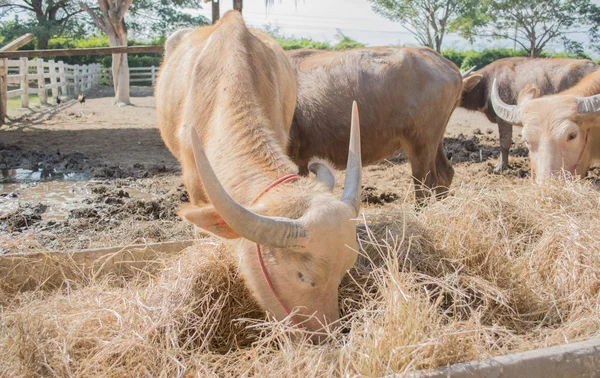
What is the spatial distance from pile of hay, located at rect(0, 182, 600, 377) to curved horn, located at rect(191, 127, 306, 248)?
51 centimetres

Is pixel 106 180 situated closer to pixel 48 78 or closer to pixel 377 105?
pixel 377 105

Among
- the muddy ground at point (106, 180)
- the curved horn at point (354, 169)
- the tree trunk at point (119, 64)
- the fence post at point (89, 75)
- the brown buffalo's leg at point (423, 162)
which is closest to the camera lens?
the curved horn at point (354, 169)

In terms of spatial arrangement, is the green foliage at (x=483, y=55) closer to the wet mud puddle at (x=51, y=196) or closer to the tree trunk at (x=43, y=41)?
the tree trunk at (x=43, y=41)

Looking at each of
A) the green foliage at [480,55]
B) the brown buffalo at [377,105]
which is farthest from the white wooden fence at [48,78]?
the green foliage at [480,55]

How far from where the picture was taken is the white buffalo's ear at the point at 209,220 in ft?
9.26

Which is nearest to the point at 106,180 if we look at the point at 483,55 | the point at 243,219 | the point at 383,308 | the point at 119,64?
the point at 243,219

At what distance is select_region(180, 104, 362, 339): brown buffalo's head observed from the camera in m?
2.71

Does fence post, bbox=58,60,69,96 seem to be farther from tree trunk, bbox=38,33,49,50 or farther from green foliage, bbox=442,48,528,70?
green foliage, bbox=442,48,528,70

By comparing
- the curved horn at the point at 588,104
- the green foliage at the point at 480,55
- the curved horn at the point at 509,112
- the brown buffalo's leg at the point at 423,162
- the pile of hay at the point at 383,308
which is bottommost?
the pile of hay at the point at 383,308

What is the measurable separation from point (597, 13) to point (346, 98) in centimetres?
4203

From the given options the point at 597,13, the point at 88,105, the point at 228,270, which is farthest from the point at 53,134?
the point at 597,13

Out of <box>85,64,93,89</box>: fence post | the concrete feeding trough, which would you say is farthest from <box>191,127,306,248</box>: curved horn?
<box>85,64,93,89</box>: fence post

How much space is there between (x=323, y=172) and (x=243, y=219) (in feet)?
2.77

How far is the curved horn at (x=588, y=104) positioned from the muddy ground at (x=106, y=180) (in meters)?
1.23
